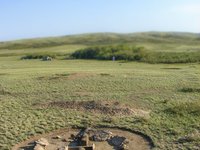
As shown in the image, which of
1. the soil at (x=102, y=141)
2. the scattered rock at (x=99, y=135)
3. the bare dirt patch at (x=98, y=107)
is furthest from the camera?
the bare dirt patch at (x=98, y=107)

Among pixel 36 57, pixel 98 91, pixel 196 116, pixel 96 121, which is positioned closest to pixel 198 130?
pixel 196 116

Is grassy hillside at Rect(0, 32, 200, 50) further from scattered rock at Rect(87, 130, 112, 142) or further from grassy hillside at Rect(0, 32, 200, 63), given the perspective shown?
scattered rock at Rect(87, 130, 112, 142)

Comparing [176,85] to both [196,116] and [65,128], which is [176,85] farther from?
[65,128]

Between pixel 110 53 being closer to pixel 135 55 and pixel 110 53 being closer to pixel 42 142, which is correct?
pixel 135 55

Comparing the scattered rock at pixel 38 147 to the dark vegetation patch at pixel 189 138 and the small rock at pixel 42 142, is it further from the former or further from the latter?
the dark vegetation patch at pixel 189 138

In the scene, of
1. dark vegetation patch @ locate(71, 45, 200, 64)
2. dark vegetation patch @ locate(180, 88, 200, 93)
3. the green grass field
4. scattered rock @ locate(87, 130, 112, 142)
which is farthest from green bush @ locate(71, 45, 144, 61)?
scattered rock @ locate(87, 130, 112, 142)

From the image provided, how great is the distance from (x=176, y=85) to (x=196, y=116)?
1035cm

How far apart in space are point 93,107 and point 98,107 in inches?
13.1

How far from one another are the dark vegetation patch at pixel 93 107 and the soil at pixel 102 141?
2868 millimetres

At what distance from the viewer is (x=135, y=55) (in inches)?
Result: 2275

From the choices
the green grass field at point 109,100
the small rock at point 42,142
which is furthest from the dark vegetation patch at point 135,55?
the small rock at point 42,142

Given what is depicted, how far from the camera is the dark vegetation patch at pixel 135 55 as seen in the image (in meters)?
52.7

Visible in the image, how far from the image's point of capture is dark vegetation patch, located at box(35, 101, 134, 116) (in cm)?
2342

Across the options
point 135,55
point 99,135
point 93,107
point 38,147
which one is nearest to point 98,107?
point 93,107
